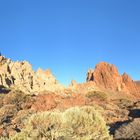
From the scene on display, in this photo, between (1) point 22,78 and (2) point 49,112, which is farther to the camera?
(1) point 22,78

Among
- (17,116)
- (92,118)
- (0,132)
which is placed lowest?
(92,118)

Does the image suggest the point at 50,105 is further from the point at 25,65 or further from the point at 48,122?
the point at 25,65

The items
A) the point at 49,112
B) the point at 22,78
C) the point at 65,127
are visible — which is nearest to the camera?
the point at 65,127

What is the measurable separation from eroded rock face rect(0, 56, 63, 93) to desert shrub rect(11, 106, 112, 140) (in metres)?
94.1

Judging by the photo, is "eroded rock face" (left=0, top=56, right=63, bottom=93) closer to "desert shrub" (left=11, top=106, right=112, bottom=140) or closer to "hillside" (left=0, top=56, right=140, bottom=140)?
"hillside" (left=0, top=56, right=140, bottom=140)

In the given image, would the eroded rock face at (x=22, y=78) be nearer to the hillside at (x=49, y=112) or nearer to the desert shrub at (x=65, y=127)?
the hillside at (x=49, y=112)

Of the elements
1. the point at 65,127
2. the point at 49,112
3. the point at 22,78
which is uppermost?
the point at 22,78

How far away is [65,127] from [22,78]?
110 meters

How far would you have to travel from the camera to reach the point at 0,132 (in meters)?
45.6

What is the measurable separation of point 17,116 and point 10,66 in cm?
8868

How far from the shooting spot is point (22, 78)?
446ft

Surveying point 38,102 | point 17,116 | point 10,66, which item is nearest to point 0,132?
point 17,116

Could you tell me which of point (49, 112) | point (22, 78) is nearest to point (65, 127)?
point (49, 112)

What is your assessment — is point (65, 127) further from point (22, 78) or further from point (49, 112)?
point (22, 78)
